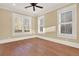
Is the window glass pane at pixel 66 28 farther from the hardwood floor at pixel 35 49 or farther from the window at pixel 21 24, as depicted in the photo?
the window at pixel 21 24

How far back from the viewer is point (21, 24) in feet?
6.97

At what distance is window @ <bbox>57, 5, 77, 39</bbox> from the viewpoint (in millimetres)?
1984

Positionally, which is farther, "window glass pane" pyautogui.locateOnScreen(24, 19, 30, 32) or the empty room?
"window glass pane" pyautogui.locateOnScreen(24, 19, 30, 32)

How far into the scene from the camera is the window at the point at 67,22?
198 centimetres

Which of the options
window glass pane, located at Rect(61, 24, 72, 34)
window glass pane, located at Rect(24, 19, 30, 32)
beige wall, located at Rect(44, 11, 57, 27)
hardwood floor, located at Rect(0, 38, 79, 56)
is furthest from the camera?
beige wall, located at Rect(44, 11, 57, 27)

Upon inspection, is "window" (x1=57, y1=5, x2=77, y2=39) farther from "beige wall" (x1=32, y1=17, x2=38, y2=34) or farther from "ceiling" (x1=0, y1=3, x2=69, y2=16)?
"beige wall" (x1=32, y1=17, x2=38, y2=34)

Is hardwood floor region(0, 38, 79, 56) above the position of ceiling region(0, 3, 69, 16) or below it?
below

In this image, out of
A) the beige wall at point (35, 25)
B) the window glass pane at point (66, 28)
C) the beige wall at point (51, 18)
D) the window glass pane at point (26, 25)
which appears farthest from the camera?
the beige wall at point (51, 18)

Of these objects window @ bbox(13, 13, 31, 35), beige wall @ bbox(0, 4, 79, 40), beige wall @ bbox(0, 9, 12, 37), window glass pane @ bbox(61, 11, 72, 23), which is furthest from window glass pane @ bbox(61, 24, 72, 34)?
beige wall @ bbox(0, 9, 12, 37)

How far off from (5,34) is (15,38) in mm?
343

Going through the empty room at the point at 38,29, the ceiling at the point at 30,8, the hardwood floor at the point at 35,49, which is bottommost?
the hardwood floor at the point at 35,49

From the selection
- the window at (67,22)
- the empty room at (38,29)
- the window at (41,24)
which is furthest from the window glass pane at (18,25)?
the window at (67,22)

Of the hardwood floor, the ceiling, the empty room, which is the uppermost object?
the ceiling

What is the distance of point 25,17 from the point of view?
2197 millimetres
